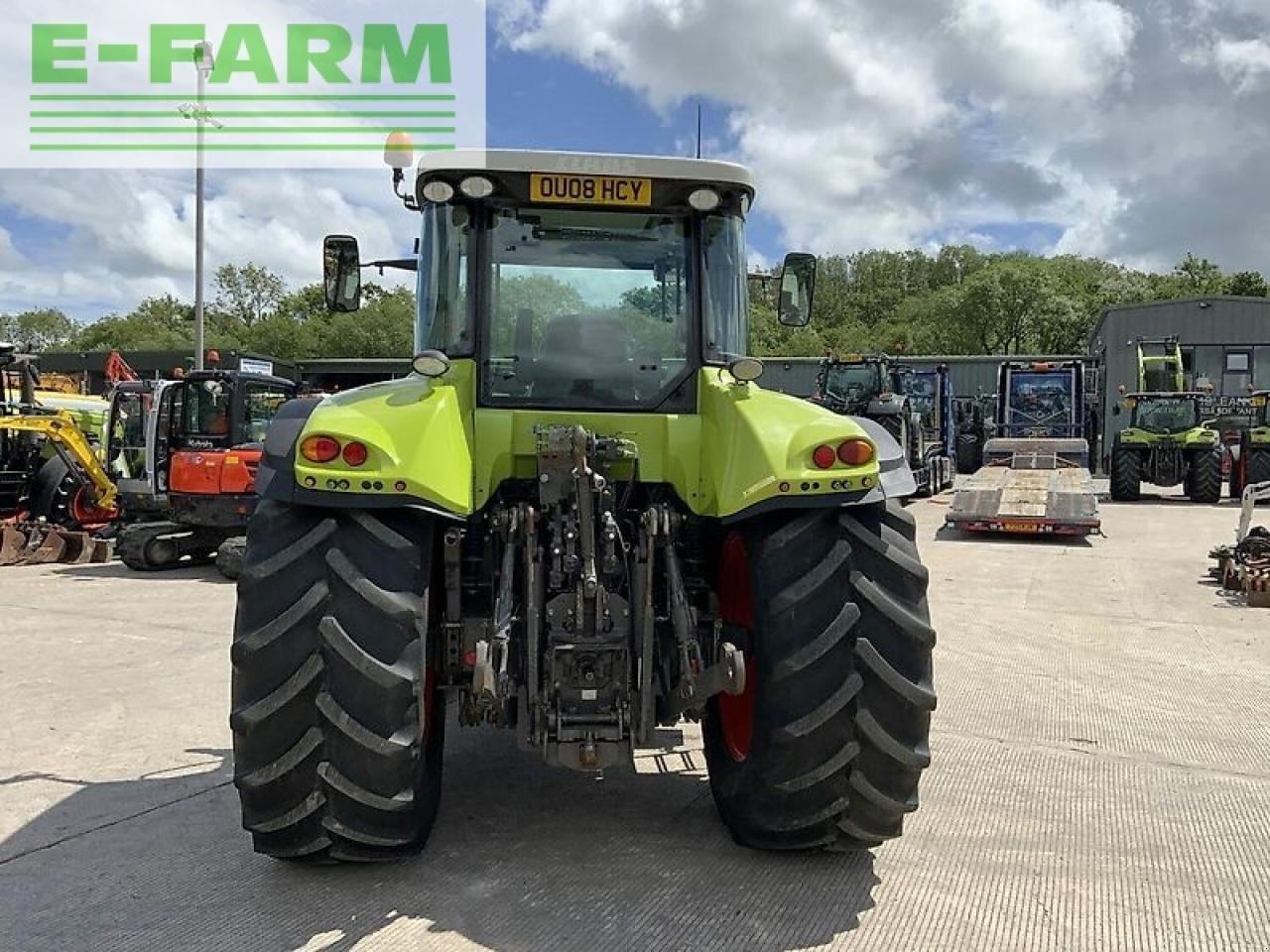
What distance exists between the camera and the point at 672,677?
3.87 metres

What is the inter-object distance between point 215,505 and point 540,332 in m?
8.39

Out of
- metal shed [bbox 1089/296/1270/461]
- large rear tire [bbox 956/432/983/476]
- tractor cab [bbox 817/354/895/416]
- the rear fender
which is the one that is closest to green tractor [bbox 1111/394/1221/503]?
tractor cab [bbox 817/354/895/416]

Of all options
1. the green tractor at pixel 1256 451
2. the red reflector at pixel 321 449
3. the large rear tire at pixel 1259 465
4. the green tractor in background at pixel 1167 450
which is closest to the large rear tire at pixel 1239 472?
the green tractor at pixel 1256 451

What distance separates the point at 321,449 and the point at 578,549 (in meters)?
0.90

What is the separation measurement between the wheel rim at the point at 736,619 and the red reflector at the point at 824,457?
44 cm

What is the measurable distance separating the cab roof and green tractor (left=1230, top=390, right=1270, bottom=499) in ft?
65.5

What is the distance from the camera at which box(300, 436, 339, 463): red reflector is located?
11.5 ft

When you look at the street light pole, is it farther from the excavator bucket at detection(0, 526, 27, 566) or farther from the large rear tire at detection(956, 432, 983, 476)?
the large rear tire at detection(956, 432, 983, 476)

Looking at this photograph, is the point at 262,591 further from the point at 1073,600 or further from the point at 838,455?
the point at 1073,600

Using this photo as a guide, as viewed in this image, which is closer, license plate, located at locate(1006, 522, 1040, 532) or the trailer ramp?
the trailer ramp

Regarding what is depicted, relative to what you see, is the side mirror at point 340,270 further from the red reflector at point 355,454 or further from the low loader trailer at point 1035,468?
the low loader trailer at point 1035,468

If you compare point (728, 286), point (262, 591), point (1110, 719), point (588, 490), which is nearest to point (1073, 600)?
point (1110, 719)

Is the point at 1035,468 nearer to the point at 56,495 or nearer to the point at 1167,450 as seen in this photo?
the point at 1167,450

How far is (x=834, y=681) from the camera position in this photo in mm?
3523
